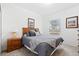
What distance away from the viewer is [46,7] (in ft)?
5.66

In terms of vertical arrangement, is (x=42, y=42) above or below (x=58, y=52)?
above

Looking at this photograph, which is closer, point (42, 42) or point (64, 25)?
point (42, 42)

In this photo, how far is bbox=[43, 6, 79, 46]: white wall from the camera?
5.65ft

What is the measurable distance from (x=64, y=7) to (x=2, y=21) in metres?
1.26

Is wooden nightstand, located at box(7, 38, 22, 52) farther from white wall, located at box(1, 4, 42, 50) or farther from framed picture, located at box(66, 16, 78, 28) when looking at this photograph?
framed picture, located at box(66, 16, 78, 28)

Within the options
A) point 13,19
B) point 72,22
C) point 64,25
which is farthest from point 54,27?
point 13,19

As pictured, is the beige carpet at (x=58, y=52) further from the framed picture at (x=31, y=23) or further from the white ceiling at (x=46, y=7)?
the white ceiling at (x=46, y=7)

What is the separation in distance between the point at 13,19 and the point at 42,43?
0.75 m

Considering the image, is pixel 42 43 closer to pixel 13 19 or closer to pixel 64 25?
pixel 64 25

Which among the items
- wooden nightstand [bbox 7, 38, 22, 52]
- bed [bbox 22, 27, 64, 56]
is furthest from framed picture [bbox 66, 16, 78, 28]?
wooden nightstand [bbox 7, 38, 22, 52]

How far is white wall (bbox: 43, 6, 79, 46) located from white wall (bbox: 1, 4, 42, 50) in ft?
0.96

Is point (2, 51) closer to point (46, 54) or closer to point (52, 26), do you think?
point (46, 54)

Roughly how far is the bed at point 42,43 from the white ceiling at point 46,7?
499mm

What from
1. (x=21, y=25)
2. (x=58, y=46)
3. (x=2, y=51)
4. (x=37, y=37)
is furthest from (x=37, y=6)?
(x=2, y=51)
